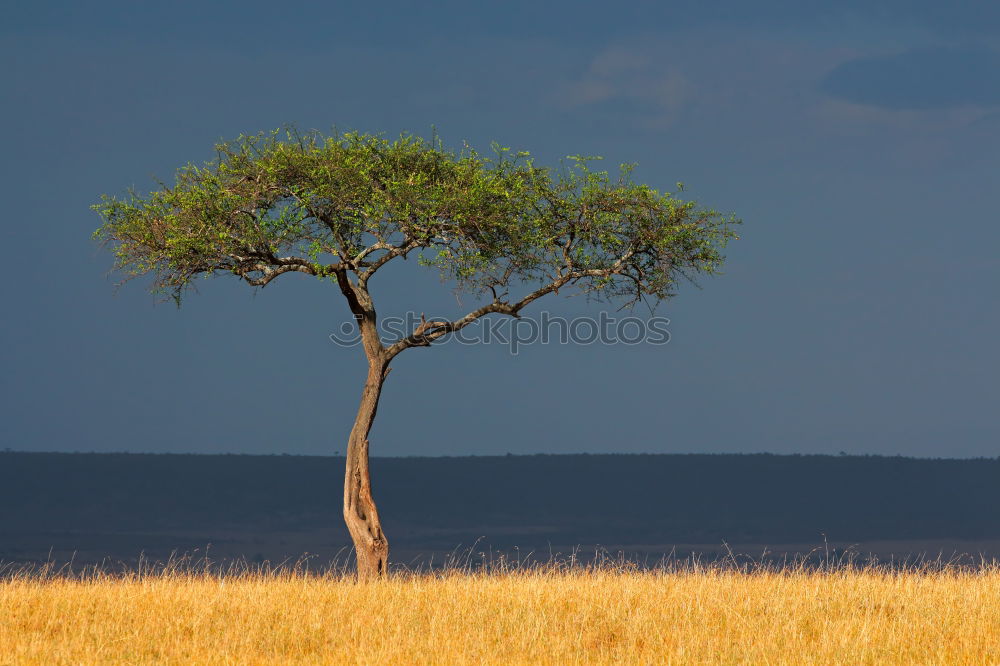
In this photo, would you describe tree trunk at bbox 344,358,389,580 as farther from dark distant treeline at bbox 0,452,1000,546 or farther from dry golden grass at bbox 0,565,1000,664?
dark distant treeline at bbox 0,452,1000,546

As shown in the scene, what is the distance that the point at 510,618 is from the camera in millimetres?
16688

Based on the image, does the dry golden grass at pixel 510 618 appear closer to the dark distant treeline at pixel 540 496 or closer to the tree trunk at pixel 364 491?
the tree trunk at pixel 364 491

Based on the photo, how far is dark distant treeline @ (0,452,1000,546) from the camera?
88.4 metres

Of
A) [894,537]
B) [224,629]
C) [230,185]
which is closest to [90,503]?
[894,537]

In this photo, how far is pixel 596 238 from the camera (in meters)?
24.7

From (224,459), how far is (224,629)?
94.3m

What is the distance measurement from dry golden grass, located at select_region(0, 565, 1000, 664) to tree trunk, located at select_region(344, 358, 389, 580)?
200cm

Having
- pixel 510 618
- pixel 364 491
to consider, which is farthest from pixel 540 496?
pixel 510 618

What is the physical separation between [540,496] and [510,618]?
83.9m

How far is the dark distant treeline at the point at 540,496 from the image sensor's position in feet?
290

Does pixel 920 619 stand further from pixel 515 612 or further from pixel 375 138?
pixel 375 138

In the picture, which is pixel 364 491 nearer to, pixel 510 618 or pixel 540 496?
pixel 510 618

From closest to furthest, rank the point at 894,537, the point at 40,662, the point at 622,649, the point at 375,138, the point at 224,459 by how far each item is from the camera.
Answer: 1. the point at 40,662
2. the point at 622,649
3. the point at 375,138
4. the point at 894,537
5. the point at 224,459

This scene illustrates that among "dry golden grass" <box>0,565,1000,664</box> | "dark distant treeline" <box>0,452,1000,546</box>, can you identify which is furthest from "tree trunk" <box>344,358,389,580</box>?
"dark distant treeline" <box>0,452,1000,546</box>
